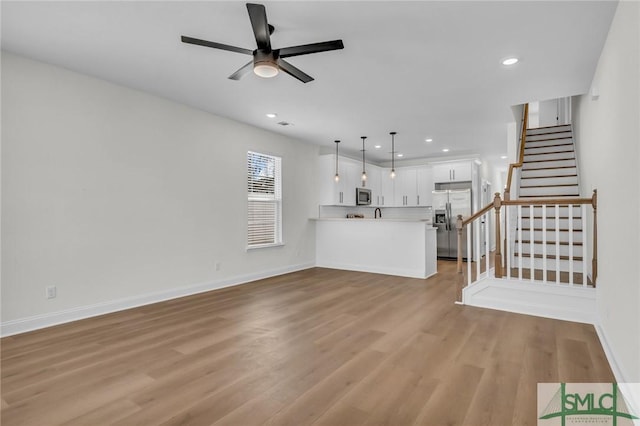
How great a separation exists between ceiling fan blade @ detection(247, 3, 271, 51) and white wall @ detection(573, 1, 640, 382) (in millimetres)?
2272

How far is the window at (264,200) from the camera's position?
5762mm

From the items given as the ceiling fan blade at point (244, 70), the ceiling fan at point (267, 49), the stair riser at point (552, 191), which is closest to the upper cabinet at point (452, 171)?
the stair riser at point (552, 191)

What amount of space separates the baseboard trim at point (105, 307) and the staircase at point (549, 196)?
14.0ft

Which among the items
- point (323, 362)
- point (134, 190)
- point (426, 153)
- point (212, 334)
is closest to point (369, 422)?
point (323, 362)

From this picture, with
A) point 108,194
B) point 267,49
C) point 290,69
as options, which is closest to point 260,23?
point 267,49

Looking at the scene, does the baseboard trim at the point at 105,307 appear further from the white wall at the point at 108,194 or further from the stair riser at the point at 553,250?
the stair riser at the point at 553,250

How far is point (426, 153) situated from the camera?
843 cm

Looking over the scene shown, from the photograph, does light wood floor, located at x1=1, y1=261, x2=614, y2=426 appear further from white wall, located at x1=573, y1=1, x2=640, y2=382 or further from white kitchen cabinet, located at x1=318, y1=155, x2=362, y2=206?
white kitchen cabinet, located at x1=318, y1=155, x2=362, y2=206

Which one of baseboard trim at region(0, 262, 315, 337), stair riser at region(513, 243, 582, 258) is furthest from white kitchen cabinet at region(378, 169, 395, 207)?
baseboard trim at region(0, 262, 315, 337)

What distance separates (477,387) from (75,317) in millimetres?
3980

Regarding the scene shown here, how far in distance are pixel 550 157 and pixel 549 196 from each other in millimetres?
1158

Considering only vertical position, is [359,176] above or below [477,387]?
above

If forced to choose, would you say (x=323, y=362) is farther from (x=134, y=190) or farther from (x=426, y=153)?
(x=426, y=153)

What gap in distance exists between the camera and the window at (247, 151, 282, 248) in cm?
576
